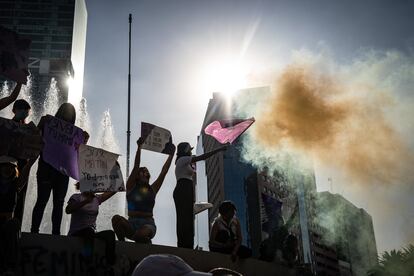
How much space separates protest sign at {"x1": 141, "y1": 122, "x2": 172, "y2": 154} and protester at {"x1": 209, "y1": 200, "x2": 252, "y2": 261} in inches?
64.5

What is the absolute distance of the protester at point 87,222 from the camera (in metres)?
6.07

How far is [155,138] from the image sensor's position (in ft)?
27.7

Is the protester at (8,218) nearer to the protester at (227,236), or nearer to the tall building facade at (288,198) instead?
the protester at (227,236)

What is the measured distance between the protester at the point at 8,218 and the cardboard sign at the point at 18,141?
0.62m

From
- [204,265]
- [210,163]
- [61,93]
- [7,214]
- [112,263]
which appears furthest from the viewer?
[210,163]

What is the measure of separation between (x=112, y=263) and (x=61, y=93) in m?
120

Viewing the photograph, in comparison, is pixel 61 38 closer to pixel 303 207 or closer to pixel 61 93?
pixel 61 93

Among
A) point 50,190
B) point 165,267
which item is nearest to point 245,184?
point 50,190

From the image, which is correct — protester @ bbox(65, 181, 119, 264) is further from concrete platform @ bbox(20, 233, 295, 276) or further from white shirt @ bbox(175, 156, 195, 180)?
white shirt @ bbox(175, 156, 195, 180)

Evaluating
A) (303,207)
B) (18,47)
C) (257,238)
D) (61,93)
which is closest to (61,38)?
(61,93)

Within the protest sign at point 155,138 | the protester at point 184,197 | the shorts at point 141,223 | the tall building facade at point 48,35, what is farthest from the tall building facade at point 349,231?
the shorts at point 141,223

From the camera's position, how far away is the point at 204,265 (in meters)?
7.21

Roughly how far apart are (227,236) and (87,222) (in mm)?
2557

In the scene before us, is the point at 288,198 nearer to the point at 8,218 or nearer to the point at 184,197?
the point at 184,197
